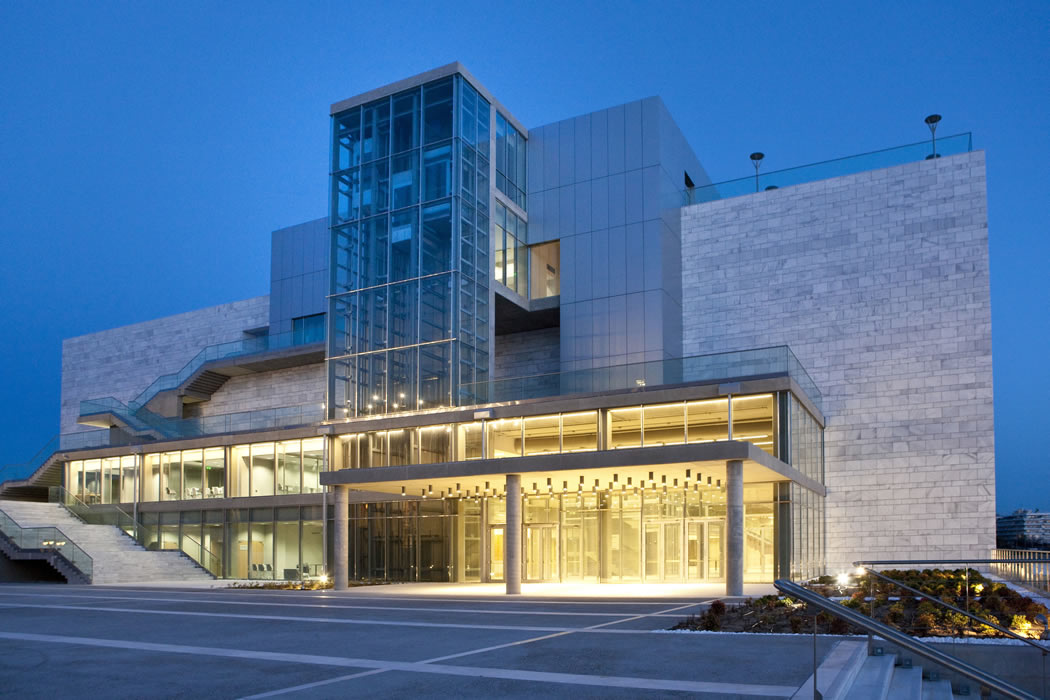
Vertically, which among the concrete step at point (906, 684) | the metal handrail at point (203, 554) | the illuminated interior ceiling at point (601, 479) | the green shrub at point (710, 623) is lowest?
the metal handrail at point (203, 554)

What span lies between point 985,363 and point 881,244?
541 cm

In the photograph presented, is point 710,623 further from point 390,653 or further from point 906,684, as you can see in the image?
point 390,653

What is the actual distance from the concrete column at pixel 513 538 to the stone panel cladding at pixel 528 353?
11.8 m

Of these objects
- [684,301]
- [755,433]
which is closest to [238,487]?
[684,301]

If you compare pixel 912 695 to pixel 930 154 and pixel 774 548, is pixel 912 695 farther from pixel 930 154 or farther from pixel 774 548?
pixel 930 154

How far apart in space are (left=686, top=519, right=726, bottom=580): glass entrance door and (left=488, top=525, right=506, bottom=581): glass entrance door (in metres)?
7.23

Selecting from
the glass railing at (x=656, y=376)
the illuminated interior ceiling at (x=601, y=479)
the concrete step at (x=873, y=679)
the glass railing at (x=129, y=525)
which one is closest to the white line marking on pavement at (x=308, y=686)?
the concrete step at (x=873, y=679)

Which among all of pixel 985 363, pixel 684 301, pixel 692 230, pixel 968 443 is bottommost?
pixel 968 443

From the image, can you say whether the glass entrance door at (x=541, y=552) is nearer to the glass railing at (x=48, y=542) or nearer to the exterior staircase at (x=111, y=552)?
the exterior staircase at (x=111, y=552)

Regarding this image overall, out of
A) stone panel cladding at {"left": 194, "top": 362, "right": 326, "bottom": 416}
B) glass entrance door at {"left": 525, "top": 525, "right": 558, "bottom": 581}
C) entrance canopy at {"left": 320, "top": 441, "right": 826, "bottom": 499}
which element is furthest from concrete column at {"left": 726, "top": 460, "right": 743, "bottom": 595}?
stone panel cladding at {"left": 194, "top": 362, "right": 326, "bottom": 416}

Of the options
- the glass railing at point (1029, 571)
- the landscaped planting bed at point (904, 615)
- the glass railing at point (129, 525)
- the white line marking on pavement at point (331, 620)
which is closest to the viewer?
the landscaped planting bed at point (904, 615)

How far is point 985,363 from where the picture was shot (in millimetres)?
30469

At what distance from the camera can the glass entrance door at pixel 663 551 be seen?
3072 centimetres

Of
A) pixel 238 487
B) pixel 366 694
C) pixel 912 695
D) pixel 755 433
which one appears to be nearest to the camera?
pixel 366 694
